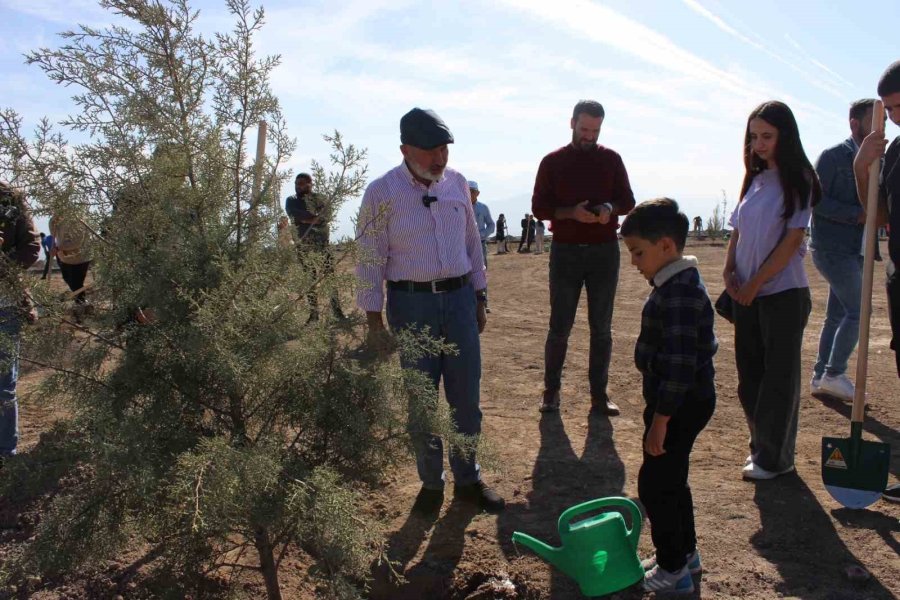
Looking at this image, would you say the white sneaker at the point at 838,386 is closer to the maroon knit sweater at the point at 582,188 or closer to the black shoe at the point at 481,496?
the maroon knit sweater at the point at 582,188

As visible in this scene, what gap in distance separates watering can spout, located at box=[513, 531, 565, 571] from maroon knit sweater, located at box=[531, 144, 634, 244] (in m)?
2.58

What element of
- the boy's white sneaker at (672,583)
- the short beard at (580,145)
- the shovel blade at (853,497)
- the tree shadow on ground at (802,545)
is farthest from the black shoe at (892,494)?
the short beard at (580,145)

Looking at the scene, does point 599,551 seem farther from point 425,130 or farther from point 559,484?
point 425,130

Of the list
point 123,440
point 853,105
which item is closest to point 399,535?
point 123,440

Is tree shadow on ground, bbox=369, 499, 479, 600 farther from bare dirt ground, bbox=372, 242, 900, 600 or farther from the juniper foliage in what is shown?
the juniper foliage

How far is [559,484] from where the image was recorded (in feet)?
13.8

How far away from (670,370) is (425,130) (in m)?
1.62

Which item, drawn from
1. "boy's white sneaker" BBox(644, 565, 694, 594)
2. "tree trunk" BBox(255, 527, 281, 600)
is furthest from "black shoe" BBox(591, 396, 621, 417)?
"tree trunk" BBox(255, 527, 281, 600)

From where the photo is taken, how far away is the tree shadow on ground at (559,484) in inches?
140

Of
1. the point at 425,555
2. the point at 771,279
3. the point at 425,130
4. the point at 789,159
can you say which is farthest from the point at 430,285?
the point at 789,159

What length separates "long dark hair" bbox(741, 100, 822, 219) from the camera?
3752mm

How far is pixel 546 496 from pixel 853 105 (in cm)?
352

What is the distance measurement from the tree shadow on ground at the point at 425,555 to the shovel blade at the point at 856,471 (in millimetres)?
1874

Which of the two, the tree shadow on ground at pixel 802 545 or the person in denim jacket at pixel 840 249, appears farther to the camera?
the person in denim jacket at pixel 840 249
